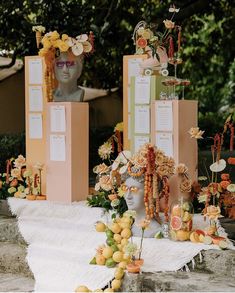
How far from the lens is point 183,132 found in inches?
198

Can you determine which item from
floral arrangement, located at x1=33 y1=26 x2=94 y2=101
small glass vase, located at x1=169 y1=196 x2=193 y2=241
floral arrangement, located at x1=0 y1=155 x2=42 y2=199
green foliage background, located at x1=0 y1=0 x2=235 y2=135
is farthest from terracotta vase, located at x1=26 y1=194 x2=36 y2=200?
green foliage background, located at x1=0 y1=0 x2=235 y2=135

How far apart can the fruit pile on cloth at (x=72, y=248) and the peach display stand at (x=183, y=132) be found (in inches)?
17.8

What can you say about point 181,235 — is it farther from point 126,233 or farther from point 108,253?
point 108,253

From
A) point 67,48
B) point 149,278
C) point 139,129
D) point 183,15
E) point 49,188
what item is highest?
point 183,15

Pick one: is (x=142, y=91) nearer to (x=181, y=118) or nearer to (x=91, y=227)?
(x=181, y=118)

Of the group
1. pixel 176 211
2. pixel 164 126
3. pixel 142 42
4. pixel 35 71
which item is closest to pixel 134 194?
pixel 176 211

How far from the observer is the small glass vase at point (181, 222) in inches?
174

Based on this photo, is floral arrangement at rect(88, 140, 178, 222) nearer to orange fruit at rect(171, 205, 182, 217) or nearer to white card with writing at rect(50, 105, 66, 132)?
orange fruit at rect(171, 205, 182, 217)

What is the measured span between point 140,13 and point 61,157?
433cm

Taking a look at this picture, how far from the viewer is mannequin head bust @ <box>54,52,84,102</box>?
573cm

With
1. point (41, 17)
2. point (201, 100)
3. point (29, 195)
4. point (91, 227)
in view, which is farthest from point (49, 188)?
point (201, 100)

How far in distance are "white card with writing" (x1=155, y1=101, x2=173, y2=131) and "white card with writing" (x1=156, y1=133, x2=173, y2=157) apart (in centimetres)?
5

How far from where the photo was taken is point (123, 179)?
4.67 m

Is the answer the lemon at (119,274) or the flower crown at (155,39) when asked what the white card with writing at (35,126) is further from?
the lemon at (119,274)
